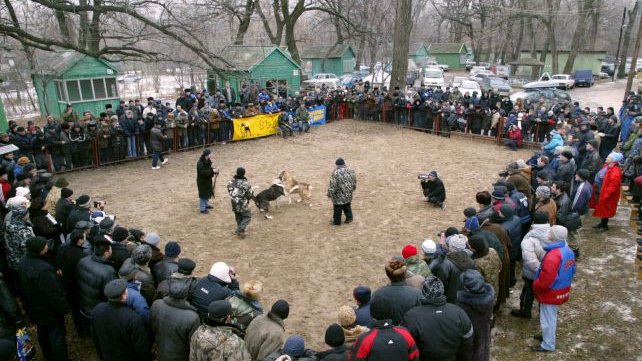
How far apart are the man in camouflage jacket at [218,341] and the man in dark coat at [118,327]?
76cm

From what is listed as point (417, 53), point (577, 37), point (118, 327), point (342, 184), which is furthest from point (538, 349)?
point (417, 53)

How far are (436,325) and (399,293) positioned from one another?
28.1 inches

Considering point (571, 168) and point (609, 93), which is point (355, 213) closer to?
point (571, 168)

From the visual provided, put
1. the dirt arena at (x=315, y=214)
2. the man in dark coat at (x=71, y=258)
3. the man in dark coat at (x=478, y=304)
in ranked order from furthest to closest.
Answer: the dirt arena at (x=315, y=214) → the man in dark coat at (x=71, y=258) → the man in dark coat at (x=478, y=304)

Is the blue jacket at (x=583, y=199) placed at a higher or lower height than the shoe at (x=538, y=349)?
higher

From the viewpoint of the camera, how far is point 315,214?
1143 centimetres

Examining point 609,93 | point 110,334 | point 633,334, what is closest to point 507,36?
point 609,93

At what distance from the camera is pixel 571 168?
9953mm

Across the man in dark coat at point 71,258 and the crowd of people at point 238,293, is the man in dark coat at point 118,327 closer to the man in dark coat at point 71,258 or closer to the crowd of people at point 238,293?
the crowd of people at point 238,293

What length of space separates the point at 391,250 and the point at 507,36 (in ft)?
175

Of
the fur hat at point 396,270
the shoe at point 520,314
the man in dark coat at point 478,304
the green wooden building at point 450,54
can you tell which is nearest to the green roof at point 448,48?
the green wooden building at point 450,54

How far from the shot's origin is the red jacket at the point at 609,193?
946 cm

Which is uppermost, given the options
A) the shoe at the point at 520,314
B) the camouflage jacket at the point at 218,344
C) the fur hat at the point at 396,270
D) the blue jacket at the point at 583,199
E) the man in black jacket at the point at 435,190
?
the fur hat at the point at 396,270

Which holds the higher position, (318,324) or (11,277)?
(11,277)
